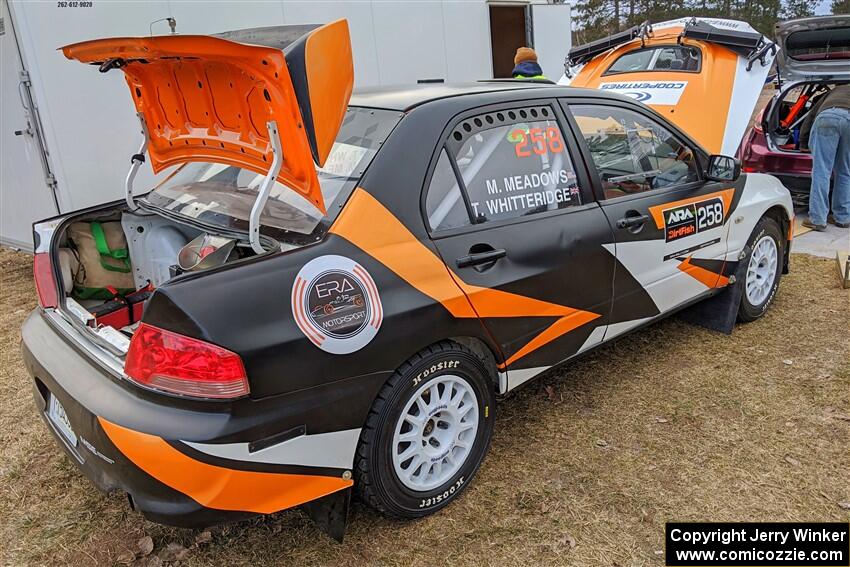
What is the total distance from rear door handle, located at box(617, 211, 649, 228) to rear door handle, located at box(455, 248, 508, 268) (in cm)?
81

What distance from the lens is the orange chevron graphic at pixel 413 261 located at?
89.4 inches

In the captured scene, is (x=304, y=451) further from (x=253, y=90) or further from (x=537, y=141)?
(x=537, y=141)

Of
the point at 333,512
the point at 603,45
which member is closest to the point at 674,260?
the point at 333,512

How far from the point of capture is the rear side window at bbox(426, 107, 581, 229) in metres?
2.61

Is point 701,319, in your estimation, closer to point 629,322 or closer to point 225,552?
point 629,322

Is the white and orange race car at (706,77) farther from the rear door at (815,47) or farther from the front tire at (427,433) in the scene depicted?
the front tire at (427,433)

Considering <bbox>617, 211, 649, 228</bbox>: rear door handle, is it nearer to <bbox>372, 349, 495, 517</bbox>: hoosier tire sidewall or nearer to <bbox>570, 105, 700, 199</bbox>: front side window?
<bbox>570, 105, 700, 199</bbox>: front side window

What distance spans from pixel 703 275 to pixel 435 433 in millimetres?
2121

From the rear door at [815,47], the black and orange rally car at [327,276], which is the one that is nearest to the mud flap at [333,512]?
the black and orange rally car at [327,276]

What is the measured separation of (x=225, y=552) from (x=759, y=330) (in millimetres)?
3574

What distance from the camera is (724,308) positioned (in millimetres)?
4164

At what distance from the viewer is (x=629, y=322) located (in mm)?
3383

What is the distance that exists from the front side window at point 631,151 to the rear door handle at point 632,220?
13 centimetres

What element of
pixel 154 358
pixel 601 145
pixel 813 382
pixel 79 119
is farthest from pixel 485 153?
pixel 79 119
